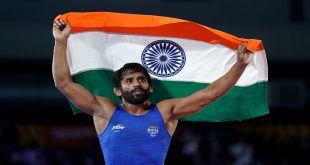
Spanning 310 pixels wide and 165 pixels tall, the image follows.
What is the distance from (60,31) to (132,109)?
35.8 inches

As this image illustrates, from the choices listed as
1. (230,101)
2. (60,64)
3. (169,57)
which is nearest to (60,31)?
(60,64)

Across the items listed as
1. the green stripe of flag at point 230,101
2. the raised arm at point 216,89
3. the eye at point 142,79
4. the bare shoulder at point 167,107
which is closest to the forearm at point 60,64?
the eye at point 142,79

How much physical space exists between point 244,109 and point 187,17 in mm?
6255

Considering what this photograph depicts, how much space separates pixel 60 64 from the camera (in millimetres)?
6363

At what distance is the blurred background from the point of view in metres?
13.4

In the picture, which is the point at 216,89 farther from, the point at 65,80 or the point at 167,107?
the point at 65,80

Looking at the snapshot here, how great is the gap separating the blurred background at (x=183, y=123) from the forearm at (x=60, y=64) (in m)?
6.81

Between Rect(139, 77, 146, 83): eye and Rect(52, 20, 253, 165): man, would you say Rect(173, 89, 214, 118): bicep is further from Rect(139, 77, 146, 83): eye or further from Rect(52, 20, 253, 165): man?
Rect(139, 77, 146, 83): eye

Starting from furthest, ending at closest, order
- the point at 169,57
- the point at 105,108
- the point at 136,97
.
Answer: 1. the point at 169,57
2. the point at 105,108
3. the point at 136,97

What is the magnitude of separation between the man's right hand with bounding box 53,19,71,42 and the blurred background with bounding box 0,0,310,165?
6.94 m

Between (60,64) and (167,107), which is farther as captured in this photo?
(167,107)

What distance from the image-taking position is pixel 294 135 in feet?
48.0

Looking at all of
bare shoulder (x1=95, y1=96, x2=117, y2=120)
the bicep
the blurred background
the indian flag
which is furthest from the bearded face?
the blurred background

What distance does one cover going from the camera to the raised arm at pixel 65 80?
634 centimetres
